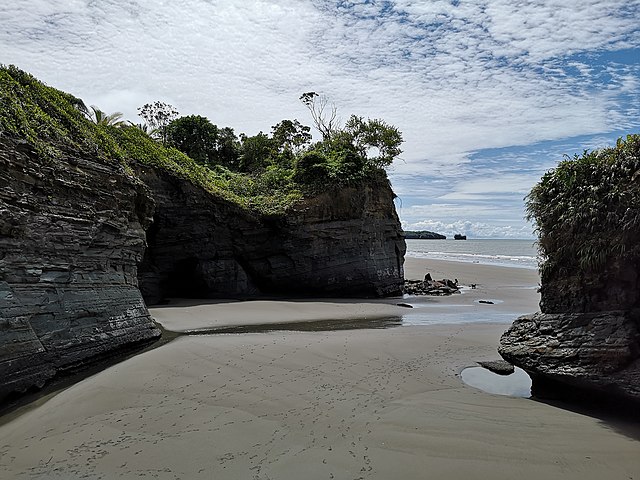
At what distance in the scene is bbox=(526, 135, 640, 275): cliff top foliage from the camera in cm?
671

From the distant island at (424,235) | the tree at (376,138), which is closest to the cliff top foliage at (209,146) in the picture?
the tree at (376,138)

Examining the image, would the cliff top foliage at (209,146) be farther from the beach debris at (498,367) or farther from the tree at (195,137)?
the beach debris at (498,367)

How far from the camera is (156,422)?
21.1ft

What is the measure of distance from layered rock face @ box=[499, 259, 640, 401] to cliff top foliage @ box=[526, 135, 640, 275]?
237mm

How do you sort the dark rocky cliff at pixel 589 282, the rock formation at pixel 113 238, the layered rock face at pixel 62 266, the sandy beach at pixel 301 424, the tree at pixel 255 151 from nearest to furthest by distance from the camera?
the sandy beach at pixel 301 424
the dark rocky cliff at pixel 589 282
the layered rock face at pixel 62 266
the rock formation at pixel 113 238
the tree at pixel 255 151

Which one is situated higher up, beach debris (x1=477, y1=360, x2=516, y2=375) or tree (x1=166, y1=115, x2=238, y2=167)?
tree (x1=166, y1=115, x2=238, y2=167)

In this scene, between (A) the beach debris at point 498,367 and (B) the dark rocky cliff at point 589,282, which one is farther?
(A) the beach debris at point 498,367

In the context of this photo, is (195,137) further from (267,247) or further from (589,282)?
(589,282)

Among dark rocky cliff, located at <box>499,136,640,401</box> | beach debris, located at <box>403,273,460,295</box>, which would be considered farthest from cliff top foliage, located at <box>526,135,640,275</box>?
beach debris, located at <box>403,273,460,295</box>

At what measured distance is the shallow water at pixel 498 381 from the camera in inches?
318

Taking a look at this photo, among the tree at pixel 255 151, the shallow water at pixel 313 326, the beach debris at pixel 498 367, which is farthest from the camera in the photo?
the tree at pixel 255 151

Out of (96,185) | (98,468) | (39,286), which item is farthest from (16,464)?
(96,185)

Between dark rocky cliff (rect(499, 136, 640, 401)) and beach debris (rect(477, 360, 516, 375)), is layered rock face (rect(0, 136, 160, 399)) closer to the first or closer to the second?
beach debris (rect(477, 360, 516, 375))

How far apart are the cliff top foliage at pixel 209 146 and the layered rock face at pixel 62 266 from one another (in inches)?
26.1
